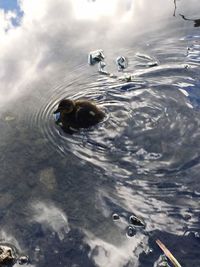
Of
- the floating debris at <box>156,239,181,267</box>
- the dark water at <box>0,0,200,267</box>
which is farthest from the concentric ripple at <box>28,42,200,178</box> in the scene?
the floating debris at <box>156,239,181,267</box>

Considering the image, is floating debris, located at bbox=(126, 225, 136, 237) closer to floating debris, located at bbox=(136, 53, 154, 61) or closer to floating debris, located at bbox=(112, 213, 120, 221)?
floating debris, located at bbox=(112, 213, 120, 221)

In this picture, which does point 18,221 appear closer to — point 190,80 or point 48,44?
point 190,80

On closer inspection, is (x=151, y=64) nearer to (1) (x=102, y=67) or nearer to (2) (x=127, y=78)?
(2) (x=127, y=78)

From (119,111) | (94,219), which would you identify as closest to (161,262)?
(94,219)

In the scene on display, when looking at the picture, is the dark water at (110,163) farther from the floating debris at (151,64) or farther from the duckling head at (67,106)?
the duckling head at (67,106)

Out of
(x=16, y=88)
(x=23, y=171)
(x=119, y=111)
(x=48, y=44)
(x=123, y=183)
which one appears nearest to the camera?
(x=123, y=183)
